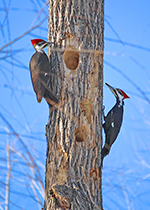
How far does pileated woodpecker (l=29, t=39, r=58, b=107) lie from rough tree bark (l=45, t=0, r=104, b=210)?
0.07 metres

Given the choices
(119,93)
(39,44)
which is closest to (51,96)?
(39,44)

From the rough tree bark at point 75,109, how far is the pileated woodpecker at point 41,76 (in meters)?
0.07

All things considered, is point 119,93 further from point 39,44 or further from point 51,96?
point 51,96

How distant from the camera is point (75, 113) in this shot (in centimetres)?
312

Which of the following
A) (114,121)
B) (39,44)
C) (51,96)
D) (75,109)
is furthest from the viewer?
(114,121)

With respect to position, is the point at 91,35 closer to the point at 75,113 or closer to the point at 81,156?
the point at 75,113

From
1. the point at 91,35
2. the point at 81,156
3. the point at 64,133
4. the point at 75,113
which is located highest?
the point at 91,35

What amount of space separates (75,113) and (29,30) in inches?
51.3

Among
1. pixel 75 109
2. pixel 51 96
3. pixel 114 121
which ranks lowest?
pixel 75 109

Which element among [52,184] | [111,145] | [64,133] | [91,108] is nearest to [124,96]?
[111,145]

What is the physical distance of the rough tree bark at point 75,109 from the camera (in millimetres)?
2941

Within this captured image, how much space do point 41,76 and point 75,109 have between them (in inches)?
27.4

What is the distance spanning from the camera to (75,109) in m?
3.12

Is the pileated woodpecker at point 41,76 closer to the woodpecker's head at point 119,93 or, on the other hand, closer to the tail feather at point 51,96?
the tail feather at point 51,96
